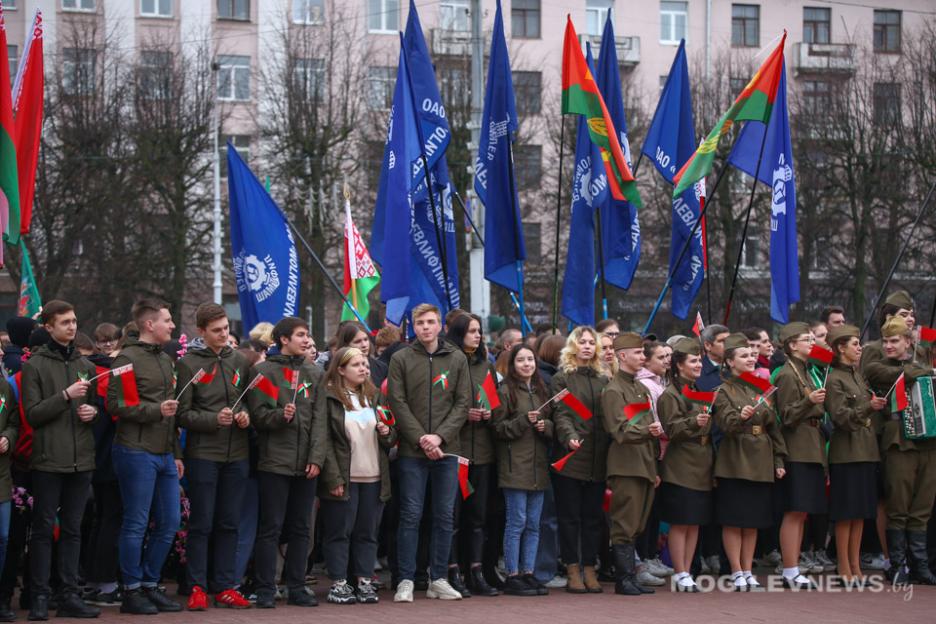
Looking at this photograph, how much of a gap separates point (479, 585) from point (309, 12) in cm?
3173

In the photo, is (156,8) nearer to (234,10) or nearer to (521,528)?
(234,10)

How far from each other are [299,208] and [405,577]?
2461cm

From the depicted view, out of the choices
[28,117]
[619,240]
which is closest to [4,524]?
[28,117]

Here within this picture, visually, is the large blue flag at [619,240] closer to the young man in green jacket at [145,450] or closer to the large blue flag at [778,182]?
the large blue flag at [778,182]

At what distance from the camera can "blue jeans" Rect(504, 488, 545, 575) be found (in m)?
10.3

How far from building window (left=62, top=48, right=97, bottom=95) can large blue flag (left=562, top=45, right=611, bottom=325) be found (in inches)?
808

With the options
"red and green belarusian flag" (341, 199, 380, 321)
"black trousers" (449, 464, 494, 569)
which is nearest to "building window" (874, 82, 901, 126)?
"red and green belarusian flag" (341, 199, 380, 321)

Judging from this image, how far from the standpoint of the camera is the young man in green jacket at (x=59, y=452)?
28.9ft

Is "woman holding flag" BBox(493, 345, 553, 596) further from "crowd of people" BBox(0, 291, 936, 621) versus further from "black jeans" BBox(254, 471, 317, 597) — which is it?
"black jeans" BBox(254, 471, 317, 597)

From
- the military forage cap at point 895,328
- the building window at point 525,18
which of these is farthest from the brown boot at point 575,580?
the building window at point 525,18

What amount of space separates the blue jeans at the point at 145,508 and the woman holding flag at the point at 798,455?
4.78 m

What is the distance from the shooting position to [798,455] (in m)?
10.6

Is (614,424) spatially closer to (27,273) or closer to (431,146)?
(431,146)

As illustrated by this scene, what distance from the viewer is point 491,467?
10.5m
